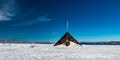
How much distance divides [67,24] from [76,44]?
15.1 ft

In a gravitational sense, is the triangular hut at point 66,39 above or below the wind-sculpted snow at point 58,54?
above

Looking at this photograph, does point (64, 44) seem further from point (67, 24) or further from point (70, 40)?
point (67, 24)

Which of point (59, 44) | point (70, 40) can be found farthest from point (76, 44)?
point (59, 44)

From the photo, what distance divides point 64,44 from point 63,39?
1.26m

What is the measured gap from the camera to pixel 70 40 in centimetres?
3394

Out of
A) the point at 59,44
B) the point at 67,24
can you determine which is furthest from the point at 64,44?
the point at 67,24

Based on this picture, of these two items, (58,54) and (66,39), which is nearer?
(58,54)

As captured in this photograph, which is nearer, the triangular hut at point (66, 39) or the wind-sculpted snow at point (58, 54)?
the wind-sculpted snow at point (58, 54)

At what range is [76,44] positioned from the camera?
34.0m

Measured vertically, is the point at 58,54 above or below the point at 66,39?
below

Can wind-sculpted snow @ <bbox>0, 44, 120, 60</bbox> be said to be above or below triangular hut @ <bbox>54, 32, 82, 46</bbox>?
below

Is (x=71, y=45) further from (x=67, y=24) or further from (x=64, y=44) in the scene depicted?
(x=67, y=24)

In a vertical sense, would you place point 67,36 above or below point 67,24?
below

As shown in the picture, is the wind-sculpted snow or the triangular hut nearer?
the wind-sculpted snow
